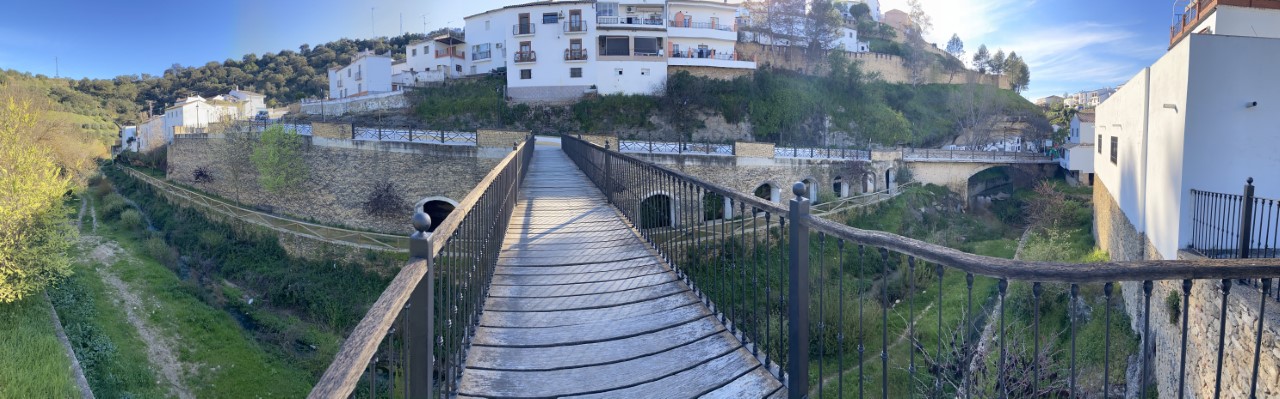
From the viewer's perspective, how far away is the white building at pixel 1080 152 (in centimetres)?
2973

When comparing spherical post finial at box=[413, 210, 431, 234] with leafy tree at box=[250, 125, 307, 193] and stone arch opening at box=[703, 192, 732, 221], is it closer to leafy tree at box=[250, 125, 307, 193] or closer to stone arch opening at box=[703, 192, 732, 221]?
stone arch opening at box=[703, 192, 732, 221]

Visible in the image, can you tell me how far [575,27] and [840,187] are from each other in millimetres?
18618

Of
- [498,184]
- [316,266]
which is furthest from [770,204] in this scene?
[316,266]

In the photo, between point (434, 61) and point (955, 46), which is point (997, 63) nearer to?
point (955, 46)

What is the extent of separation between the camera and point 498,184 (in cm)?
619

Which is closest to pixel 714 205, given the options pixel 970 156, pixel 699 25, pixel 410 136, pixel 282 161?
pixel 410 136

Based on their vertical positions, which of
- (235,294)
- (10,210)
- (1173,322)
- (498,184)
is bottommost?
(235,294)

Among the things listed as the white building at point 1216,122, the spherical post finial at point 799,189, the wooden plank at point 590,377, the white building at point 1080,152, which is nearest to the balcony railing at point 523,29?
the white building at point 1080,152

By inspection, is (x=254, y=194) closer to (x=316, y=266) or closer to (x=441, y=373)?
(x=316, y=266)

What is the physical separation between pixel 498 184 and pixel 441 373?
319cm

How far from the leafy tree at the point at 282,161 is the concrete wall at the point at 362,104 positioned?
47.0ft

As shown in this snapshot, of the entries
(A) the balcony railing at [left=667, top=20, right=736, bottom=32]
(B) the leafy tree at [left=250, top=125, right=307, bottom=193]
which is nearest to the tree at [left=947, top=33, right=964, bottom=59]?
(A) the balcony railing at [left=667, top=20, right=736, bottom=32]

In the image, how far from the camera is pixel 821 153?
90.7 ft

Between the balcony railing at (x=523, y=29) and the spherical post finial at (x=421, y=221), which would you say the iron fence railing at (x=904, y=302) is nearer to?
the spherical post finial at (x=421, y=221)
